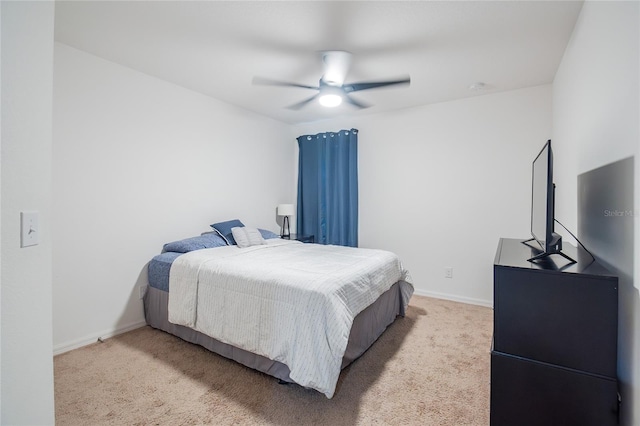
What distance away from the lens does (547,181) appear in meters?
1.47

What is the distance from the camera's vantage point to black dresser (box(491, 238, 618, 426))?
3.76 feet

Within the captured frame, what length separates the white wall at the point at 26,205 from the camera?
0.89 meters

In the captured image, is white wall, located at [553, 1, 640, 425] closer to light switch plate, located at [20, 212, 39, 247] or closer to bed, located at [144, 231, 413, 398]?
bed, located at [144, 231, 413, 398]

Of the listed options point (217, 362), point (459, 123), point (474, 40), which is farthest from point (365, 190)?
point (217, 362)

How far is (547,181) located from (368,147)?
2.99 meters

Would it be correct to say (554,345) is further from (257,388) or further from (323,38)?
(323,38)

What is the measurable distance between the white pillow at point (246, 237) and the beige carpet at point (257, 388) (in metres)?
1.12

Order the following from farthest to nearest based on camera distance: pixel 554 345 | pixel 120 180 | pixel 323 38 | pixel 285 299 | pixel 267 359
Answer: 1. pixel 120 180
2. pixel 323 38
3. pixel 267 359
4. pixel 285 299
5. pixel 554 345

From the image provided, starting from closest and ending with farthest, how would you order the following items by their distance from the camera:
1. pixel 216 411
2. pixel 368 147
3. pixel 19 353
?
1. pixel 19 353
2. pixel 216 411
3. pixel 368 147

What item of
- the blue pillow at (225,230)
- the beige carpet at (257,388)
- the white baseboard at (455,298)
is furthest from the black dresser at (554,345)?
the blue pillow at (225,230)

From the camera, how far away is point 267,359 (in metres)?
2.11

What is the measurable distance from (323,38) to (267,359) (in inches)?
94.3

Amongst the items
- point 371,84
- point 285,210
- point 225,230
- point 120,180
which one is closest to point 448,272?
point 285,210

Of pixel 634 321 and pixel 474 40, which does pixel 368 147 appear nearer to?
pixel 474 40
